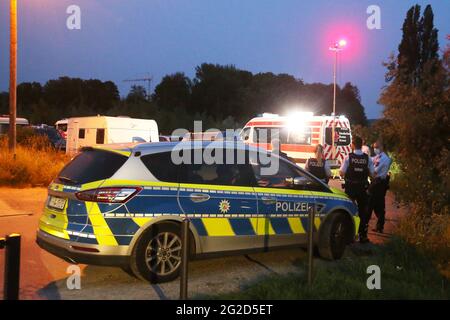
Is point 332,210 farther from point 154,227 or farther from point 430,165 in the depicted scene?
point 430,165

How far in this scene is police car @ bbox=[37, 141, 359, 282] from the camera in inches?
200

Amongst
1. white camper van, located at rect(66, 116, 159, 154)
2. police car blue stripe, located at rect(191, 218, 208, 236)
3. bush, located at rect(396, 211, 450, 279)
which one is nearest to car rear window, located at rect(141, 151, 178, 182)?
police car blue stripe, located at rect(191, 218, 208, 236)

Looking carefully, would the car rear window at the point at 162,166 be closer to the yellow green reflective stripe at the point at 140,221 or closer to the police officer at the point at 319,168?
the yellow green reflective stripe at the point at 140,221

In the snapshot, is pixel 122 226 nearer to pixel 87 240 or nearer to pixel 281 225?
pixel 87 240

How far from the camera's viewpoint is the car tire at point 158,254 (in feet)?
17.1

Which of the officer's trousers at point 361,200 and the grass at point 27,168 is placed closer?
the officer's trousers at point 361,200

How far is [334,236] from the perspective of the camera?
6.76 meters

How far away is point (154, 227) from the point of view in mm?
5281

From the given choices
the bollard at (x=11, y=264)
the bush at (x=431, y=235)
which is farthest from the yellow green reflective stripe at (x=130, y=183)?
the bush at (x=431, y=235)

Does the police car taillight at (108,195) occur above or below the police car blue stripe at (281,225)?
above

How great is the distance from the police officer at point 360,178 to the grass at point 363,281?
1.03 meters

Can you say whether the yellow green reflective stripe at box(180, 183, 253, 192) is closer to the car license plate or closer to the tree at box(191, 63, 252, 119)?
the car license plate

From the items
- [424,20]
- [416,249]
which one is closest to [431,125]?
[416,249]
